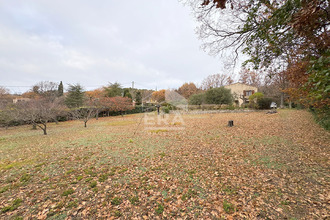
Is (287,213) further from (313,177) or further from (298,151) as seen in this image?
(298,151)

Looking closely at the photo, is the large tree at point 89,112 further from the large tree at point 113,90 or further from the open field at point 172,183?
the large tree at point 113,90

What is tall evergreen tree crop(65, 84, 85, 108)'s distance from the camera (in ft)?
67.0

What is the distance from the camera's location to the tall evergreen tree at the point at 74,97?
20422mm

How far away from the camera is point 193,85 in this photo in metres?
37.8

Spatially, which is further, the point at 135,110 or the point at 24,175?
the point at 135,110

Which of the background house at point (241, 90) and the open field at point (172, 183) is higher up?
the background house at point (241, 90)

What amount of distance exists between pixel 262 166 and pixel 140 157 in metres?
3.65

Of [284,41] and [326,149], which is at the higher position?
[284,41]

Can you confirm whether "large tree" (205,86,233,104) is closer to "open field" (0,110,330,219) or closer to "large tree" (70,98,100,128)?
"open field" (0,110,330,219)

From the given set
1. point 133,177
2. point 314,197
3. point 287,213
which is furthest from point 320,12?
point 133,177

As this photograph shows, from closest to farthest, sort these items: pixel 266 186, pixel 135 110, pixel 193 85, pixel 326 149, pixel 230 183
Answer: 1. pixel 266 186
2. pixel 230 183
3. pixel 326 149
4. pixel 135 110
5. pixel 193 85

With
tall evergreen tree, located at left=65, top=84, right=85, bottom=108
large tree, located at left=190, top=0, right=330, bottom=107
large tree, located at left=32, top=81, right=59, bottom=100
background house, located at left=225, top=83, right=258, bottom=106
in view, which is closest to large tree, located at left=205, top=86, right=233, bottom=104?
background house, located at left=225, top=83, right=258, bottom=106

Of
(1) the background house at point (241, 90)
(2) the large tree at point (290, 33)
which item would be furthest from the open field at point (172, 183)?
(1) the background house at point (241, 90)

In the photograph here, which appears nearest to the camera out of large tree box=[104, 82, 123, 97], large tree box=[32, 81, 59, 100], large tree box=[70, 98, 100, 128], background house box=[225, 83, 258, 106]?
Answer: large tree box=[70, 98, 100, 128]
